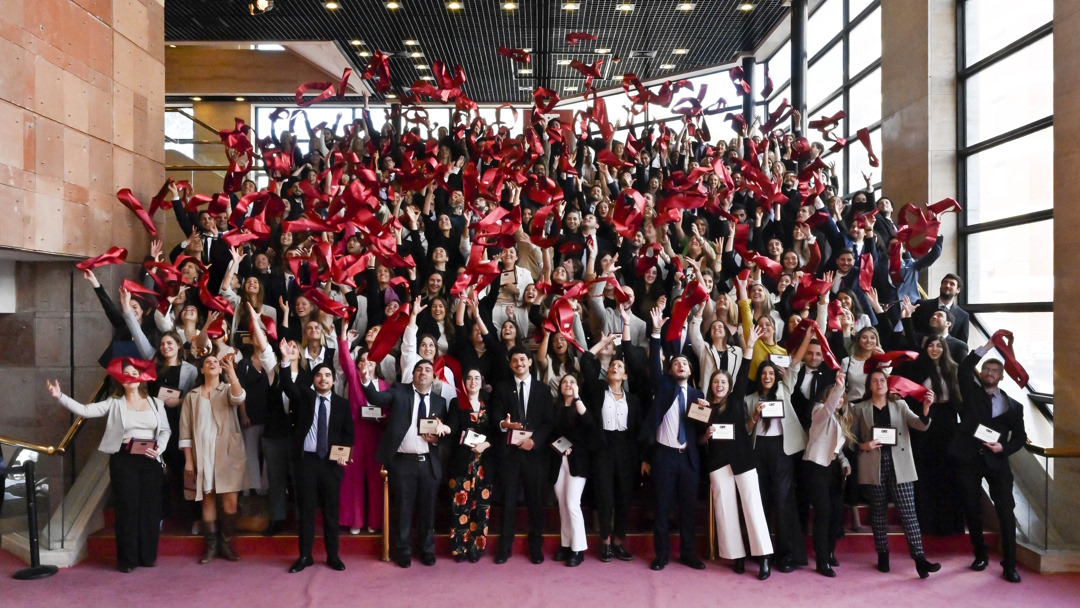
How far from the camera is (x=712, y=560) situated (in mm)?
6223

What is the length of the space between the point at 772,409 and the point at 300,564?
352 centimetres

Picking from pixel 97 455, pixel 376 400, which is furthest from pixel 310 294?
pixel 97 455

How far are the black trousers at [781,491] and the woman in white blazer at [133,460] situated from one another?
4348 millimetres

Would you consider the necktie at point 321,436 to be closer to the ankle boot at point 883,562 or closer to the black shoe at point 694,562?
the black shoe at point 694,562

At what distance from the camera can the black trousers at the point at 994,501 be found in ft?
19.3

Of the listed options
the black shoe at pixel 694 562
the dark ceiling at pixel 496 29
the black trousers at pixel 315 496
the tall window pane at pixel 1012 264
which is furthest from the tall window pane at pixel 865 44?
the black trousers at pixel 315 496

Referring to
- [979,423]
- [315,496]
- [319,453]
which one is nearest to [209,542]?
[315,496]

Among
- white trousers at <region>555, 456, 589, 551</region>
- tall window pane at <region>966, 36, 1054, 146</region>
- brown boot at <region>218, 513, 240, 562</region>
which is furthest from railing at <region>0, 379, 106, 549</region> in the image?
tall window pane at <region>966, 36, 1054, 146</region>

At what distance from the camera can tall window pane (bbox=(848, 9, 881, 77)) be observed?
11992 mm

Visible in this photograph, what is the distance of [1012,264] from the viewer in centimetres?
874

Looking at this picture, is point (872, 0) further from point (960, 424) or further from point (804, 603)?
point (804, 603)

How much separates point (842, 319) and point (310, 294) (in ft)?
14.1

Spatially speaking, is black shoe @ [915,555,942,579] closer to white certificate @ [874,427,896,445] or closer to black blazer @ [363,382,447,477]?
white certificate @ [874,427,896,445]

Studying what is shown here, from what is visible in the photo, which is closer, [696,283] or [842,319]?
[696,283]
